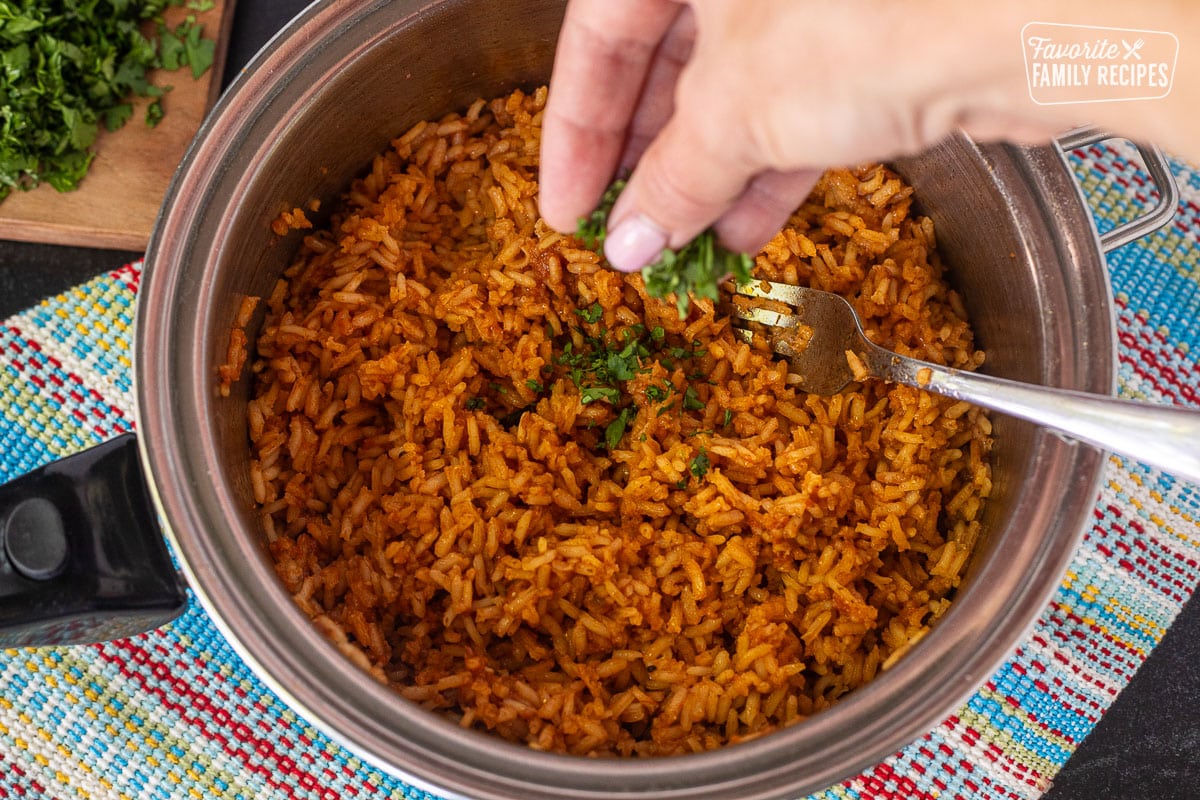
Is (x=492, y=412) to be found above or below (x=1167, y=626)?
above

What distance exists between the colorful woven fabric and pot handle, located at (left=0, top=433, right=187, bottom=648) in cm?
62

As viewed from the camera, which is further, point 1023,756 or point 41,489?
point 1023,756

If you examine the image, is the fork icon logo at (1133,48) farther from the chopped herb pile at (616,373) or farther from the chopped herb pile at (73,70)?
the chopped herb pile at (73,70)

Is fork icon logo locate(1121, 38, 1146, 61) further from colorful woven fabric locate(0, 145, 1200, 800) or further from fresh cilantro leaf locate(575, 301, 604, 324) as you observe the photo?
colorful woven fabric locate(0, 145, 1200, 800)

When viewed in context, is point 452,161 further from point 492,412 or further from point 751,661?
point 751,661

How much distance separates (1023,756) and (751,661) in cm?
101

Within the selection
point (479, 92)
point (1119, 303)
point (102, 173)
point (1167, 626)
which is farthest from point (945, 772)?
point (102, 173)

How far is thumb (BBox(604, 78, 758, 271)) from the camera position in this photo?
4.97ft

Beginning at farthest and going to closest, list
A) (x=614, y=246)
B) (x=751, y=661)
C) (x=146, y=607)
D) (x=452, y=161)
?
(x=452, y=161)
(x=751, y=661)
(x=146, y=607)
(x=614, y=246)

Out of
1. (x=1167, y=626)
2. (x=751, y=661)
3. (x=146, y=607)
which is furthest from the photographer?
(x=1167, y=626)

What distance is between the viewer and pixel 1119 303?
113 inches

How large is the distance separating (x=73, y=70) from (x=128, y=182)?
1.14 ft

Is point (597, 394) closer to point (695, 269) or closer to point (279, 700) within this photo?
point (695, 269)

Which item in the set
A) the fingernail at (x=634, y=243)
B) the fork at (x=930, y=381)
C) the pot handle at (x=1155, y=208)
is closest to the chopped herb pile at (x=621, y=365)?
the fork at (x=930, y=381)
